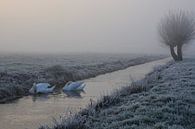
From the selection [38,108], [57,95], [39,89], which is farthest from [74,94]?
[38,108]

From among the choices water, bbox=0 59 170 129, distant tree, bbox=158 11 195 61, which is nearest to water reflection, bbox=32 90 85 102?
water, bbox=0 59 170 129

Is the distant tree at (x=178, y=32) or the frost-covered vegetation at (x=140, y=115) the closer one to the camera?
the frost-covered vegetation at (x=140, y=115)

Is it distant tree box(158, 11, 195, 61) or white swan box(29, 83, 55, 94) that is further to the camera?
distant tree box(158, 11, 195, 61)

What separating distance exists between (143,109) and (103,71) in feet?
130

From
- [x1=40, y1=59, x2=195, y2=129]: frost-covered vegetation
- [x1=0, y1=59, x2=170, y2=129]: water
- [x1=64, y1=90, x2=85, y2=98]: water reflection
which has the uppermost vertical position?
[x1=40, y1=59, x2=195, y2=129]: frost-covered vegetation

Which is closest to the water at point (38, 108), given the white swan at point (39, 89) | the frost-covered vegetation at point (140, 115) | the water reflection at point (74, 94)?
the water reflection at point (74, 94)

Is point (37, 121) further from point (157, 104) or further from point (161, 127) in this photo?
point (161, 127)

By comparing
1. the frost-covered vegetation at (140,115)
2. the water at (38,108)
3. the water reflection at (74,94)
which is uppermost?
the frost-covered vegetation at (140,115)

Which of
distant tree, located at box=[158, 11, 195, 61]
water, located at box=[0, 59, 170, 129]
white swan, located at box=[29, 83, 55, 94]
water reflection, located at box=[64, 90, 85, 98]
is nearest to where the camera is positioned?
water, located at box=[0, 59, 170, 129]

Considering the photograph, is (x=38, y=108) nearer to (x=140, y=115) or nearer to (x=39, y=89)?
(x=39, y=89)

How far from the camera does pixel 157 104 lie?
17984mm

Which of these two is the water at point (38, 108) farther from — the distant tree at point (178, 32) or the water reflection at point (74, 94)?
the distant tree at point (178, 32)

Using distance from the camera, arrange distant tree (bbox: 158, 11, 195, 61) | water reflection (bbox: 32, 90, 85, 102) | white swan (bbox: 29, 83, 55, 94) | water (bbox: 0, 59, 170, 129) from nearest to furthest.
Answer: water (bbox: 0, 59, 170, 129), water reflection (bbox: 32, 90, 85, 102), white swan (bbox: 29, 83, 55, 94), distant tree (bbox: 158, 11, 195, 61)

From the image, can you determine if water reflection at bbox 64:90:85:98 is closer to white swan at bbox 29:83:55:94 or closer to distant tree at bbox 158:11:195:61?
white swan at bbox 29:83:55:94
